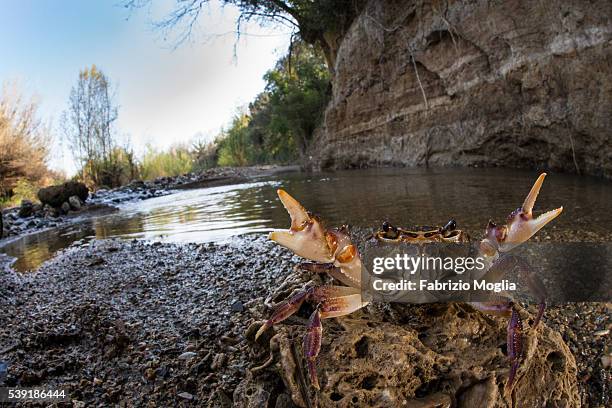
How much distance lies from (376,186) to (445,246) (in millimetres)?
6523

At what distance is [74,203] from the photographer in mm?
10000

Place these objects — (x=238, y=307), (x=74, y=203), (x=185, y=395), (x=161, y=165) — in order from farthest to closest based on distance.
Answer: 1. (x=161, y=165)
2. (x=74, y=203)
3. (x=238, y=307)
4. (x=185, y=395)

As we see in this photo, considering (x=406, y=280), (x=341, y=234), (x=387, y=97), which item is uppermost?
(x=387, y=97)

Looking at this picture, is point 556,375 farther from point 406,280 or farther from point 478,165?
point 478,165

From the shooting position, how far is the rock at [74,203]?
9944 mm

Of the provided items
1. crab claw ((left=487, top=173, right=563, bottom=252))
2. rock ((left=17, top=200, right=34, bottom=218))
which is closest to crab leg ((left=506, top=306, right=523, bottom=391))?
crab claw ((left=487, top=173, right=563, bottom=252))

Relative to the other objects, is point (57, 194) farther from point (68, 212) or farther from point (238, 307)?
point (238, 307)

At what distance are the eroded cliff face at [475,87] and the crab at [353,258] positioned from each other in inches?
236

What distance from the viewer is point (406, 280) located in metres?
1.59

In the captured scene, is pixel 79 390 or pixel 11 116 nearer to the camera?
pixel 79 390

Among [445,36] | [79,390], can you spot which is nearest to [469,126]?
[445,36]

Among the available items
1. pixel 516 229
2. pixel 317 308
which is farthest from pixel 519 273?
pixel 317 308

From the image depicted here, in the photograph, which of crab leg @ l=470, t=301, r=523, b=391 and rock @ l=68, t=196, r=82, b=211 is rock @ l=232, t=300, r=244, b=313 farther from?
rock @ l=68, t=196, r=82, b=211

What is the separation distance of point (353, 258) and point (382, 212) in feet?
12.1
